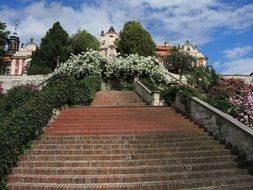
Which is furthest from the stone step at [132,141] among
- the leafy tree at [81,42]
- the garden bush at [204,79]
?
the leafy tree at [81,42]

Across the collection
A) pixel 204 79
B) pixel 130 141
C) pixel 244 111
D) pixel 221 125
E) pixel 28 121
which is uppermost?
pixel 204 79

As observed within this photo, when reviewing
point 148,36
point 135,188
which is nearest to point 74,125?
point 135,188

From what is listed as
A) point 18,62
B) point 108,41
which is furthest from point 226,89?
point 18,62

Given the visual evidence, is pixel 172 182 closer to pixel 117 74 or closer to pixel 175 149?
pixel 175 149

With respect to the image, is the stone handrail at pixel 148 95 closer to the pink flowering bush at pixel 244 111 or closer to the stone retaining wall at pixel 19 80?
the pink flowering bush at pixel 244 111

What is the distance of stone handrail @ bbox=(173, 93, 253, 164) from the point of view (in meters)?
10.6

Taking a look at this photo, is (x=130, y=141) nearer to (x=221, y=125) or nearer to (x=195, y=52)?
(x=221, y=125)

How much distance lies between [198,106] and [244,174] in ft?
13.6

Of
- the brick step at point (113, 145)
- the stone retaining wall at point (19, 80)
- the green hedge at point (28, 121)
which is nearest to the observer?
the green hedge at point (28, 121)

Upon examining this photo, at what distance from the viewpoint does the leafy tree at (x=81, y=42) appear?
44.5 metres

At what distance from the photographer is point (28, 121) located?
Answer: 11867mm

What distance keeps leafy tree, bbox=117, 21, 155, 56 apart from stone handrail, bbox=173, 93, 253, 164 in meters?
25.8

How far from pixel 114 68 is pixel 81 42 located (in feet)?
54.7

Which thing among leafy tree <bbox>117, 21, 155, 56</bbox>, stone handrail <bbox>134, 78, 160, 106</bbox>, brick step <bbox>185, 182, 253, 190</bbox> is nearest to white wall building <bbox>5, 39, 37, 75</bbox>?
leafy tree <bbox>117, 21, 155, 56</bbox>
